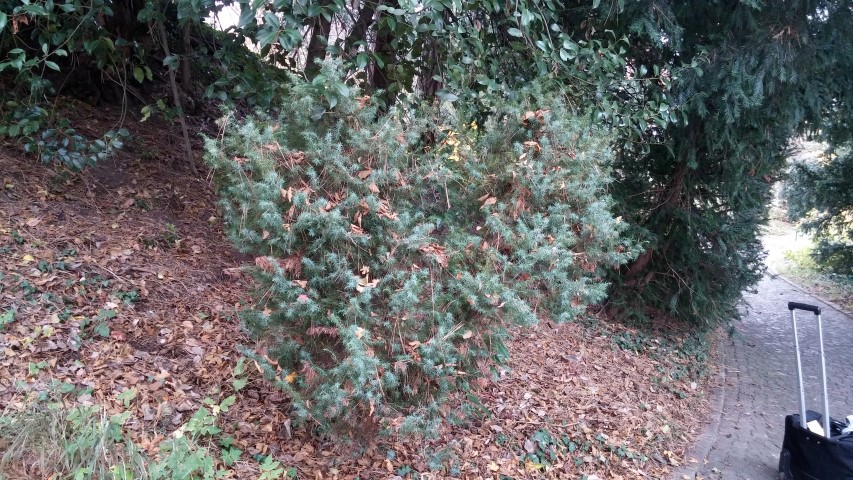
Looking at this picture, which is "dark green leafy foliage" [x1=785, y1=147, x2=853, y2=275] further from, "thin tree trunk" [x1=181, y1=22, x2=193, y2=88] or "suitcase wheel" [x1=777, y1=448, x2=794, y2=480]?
"thin tree trunk" [x1=181, y1=22, x2=193, y2=88]

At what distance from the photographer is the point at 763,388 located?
22.4ft

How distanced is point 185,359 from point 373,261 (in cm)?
181

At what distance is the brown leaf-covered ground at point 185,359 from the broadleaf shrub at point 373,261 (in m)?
0.40

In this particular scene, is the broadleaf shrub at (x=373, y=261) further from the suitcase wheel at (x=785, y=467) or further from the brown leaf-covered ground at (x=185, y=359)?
the suitcase wheel at (x=785, y=467)

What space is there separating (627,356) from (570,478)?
300cm

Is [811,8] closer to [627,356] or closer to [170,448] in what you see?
[627,356]

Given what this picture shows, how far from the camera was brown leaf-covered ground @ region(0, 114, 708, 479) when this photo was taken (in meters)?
3.31

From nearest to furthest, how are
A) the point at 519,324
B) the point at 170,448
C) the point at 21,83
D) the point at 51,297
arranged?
the point at 170,448 → the point at 519,324 → the point at 51,297 → the point at 21,83

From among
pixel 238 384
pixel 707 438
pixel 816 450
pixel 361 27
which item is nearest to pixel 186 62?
pixel 361 27

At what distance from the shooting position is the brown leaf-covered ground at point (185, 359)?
10.9ft

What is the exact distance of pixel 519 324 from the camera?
10.0 ft

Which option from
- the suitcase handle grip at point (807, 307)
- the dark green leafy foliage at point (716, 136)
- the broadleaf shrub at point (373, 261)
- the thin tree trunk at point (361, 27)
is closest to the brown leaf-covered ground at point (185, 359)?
the broadleaf shrub at point (373, 261)

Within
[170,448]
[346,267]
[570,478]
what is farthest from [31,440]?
[570,478]

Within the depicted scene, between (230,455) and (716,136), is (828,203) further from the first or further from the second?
(230,455)
